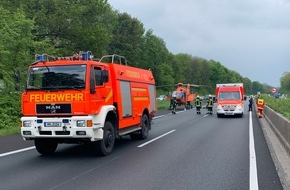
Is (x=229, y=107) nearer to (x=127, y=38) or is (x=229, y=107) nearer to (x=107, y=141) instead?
(x=107, y=141)

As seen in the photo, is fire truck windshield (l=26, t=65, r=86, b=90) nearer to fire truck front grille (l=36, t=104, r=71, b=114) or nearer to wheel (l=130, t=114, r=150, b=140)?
fire truck front grille (l=36, t=104, r=71, b=114)

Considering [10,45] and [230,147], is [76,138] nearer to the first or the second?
[230,147]

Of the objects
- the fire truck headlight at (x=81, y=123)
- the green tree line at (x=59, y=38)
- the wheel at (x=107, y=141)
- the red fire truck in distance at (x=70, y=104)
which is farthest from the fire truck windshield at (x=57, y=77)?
the wheel at (x=107, y=141)

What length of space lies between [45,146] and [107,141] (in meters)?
1.84

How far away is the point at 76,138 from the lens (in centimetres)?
1006

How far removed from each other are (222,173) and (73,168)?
339 centimetres

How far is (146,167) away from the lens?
9117 millimetres

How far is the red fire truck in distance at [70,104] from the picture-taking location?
995 cm

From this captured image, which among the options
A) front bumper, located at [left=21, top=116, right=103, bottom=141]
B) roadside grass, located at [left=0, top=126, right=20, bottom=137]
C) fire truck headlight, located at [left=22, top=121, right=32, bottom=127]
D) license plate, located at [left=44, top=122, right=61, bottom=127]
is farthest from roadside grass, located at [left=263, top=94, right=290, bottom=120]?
roadside grass, located at [left=0, top=126, right=20, bottom=137]

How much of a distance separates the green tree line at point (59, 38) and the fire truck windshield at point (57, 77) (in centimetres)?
70

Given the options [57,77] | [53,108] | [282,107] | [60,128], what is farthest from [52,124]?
[282,107]

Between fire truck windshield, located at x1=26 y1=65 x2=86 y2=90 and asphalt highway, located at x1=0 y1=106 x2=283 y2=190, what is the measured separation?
6.39 ft

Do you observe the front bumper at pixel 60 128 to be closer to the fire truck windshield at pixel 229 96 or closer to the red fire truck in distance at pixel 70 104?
the red fire truck in distance at pixel 70 104

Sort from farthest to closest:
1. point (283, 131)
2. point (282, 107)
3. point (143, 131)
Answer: point (282, 107) → point (143, 131) → point (283, 131)
